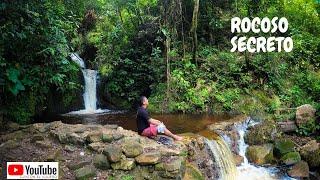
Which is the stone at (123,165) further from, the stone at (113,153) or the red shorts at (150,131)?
the red shorts at (150,131)

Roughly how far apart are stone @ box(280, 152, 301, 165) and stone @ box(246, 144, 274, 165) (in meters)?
0.31

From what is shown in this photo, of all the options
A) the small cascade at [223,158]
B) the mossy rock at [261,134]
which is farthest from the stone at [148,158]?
the mossy rock at [261,134]

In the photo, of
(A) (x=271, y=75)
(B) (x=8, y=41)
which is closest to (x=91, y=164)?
(B) (x=8, y=41)

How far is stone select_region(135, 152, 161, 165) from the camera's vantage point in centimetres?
721

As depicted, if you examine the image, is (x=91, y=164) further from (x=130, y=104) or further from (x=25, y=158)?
(x=130, y=104)

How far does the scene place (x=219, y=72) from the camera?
14.7m

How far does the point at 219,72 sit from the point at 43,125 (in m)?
7.97

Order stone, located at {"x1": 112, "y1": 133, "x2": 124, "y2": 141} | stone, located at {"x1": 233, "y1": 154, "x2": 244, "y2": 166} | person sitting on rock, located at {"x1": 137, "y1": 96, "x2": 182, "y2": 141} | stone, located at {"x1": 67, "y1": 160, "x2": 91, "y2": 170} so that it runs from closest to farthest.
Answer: stone, located at {"x1": 67, "y1": 160, "x2": 91, "y2": 170} < stone, located at {"x1": 112, "y1": 133, "x2": 124, "y2": 141} < person sitting on rock, located at {"x1": 137, "y1": 96, "x2": 182, "y2": 141} < stone, located at {"x1": 233, "y1": 154, "x2": 244, "y2": 166}

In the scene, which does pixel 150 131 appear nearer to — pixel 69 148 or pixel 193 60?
pixel 69 148

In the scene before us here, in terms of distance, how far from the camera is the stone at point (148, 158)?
721cm

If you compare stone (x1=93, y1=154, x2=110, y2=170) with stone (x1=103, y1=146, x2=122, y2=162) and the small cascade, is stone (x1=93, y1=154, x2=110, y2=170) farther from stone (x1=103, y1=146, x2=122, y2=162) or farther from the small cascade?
the small cascade

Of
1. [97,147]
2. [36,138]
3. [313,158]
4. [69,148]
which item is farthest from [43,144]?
[313,158]

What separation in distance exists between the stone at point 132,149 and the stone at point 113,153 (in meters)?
0.12

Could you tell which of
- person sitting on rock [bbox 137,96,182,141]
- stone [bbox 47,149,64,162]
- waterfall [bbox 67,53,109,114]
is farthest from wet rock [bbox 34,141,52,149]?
waterfall [bbox 67,53,109,114]
